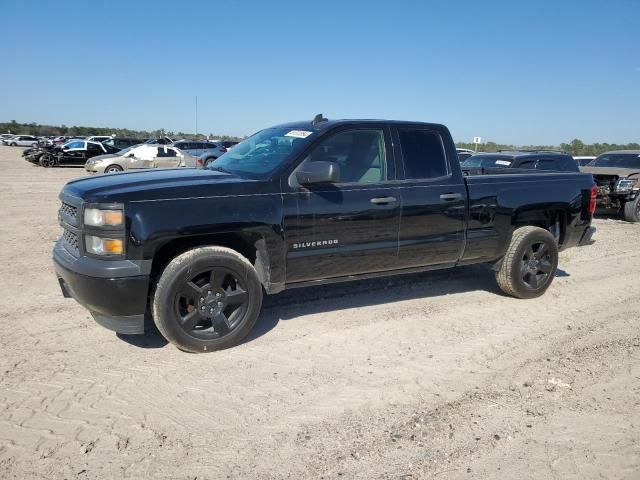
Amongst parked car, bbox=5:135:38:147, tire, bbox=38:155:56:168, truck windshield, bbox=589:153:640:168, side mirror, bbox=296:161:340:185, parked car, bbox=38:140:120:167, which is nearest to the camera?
side mirror, bbox=296:161:340:185

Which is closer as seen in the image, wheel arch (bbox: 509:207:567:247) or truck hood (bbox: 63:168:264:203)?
truck hood (bbox: 63:168:264:203)

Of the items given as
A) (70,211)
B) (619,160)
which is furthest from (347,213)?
(619,160)

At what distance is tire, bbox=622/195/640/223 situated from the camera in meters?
12.1

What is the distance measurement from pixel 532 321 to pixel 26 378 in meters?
4.50

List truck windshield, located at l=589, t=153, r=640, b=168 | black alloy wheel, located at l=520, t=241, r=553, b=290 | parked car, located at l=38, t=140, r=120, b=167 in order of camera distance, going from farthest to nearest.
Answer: parked car, located at l=38, t=140, r=120, b=167 → truck windshield, located at l=589, t=153, r=640, b=168 → black alloy wheel, located at l=520, t=241, r=553, b=290

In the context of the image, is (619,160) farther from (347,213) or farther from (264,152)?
(264,152)

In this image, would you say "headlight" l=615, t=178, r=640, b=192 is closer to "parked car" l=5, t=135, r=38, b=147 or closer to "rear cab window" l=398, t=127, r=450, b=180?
"rear cab window" l=398, t=127, r=450, b=180

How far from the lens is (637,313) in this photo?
5.29 meters

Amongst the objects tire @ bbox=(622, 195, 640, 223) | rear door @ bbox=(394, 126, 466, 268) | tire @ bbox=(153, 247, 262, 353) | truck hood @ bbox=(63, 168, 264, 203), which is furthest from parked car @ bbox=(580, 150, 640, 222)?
tire @ bbox=(153, 247, 262, 353)

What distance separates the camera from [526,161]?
1070 cm

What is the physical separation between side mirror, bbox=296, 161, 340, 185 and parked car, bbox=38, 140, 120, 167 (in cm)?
2572

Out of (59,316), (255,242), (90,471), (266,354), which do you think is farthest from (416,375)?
(59,316)

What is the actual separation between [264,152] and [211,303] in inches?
61.5

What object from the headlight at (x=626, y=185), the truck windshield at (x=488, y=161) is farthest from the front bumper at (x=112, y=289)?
the headlight at (x=626, y=185)
